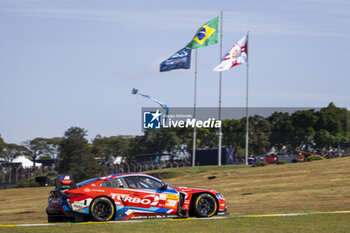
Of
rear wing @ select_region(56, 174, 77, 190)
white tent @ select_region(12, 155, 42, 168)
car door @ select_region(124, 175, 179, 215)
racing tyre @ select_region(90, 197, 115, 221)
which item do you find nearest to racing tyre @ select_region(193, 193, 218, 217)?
car door @ select_region(124, 175, 179, 215)

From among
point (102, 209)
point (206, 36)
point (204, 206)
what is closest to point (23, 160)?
point (206, 36)

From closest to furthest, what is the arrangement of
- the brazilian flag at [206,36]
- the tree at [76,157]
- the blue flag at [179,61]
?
the blue flag at [179,61] → the brazilian flag at [206,36] → the tree at [76,157]

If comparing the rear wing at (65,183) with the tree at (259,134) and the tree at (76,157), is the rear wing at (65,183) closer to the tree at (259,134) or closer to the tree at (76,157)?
the tree at (76,157)

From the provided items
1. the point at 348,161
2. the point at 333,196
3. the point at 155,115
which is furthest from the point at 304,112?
the point at 333,196

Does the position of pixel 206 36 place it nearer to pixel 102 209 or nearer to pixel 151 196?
pixel 151 196

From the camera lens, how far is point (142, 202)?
1469cm

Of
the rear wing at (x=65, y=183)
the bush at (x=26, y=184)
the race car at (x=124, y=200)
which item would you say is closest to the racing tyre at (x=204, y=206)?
the race car at (x=124, y=200)

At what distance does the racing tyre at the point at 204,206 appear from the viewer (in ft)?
49.4

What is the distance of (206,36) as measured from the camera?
5231cm

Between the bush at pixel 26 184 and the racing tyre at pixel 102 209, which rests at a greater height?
the racing tyre at pixel 102 209

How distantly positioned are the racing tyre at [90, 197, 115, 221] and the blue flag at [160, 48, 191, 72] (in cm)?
3747

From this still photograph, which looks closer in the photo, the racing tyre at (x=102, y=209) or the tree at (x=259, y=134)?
the racing tyre at (x=102, y=209)

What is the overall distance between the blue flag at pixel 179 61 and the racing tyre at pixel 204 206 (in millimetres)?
36454

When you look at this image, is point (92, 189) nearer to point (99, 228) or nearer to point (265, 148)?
point (99, 228)
